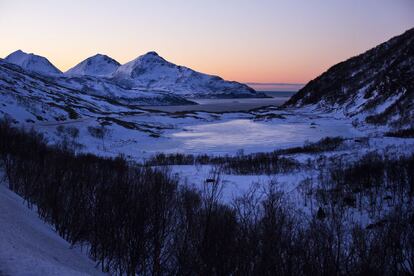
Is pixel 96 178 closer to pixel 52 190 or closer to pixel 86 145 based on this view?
pixel 52 190

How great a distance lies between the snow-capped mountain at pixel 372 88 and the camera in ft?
175

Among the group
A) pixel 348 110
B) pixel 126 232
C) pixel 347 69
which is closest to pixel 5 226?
pixel 126 232

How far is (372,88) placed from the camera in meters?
74.6

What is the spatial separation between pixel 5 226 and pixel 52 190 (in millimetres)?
5348

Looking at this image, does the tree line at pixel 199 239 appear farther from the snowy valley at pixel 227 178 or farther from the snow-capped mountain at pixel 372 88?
the snow-capped mountain at pixel 372 88

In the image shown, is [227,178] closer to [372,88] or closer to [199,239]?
[199,239]

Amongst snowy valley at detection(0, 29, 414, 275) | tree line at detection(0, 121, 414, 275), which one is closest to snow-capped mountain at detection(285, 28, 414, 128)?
snowy valley at detection(0, 29, 414, 275)

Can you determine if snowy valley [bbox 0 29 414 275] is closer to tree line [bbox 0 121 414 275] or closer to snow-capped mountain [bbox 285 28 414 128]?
tree line [bbox 0 121 414 275]

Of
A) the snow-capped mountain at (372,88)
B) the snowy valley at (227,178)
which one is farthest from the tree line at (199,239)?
the snow-capped mountain at (372,88)

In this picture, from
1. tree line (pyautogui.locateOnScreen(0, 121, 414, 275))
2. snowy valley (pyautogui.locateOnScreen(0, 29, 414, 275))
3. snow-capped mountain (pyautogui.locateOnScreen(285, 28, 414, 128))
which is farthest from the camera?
snow-capped mountain (pyautogui.locateOnScreen(285, 28, 414, 128))

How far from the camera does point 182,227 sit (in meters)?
8.26

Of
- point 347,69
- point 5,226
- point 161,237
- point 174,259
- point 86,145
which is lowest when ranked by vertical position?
point 86,145

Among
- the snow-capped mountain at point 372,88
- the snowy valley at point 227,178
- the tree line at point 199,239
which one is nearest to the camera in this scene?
the tree line at point 199,239

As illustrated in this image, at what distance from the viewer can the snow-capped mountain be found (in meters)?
53.3
